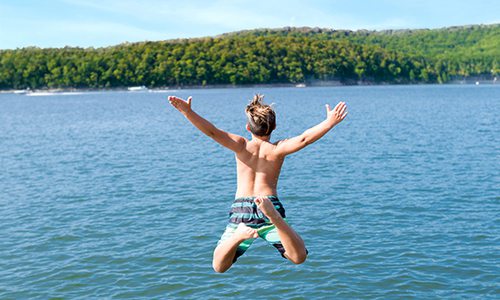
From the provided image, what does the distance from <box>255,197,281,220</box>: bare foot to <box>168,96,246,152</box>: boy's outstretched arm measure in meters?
0.98

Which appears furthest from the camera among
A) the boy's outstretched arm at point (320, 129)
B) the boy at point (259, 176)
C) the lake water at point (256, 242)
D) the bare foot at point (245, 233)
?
the lake water at point (256, 242)

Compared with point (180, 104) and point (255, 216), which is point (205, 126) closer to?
point (180, 104)

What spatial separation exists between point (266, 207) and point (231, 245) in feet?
4.12

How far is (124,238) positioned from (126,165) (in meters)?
19.3

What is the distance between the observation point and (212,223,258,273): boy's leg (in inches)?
308

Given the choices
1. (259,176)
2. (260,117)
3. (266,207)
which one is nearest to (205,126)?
(260,117)

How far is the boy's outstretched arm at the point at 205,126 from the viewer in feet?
23.9

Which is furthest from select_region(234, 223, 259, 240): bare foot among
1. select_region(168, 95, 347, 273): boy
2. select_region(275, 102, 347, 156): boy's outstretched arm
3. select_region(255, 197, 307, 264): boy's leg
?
select_region(275, 102, 347, 156): boy's outstretched arm

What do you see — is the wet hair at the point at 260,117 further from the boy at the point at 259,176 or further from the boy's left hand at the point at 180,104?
the boy's left hand at the point at 180,104

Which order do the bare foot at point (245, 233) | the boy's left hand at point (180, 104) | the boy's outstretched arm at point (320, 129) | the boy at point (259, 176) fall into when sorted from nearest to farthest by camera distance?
the boy's left hand at point (180, 104) → the boy's outstretched arm at point (320, 129) → the boy at point (259, 176) → the bare foot at point (245, 233)

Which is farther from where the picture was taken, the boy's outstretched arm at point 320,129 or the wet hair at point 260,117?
the wet hair at point 260,117

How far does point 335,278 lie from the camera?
17906 millimetres

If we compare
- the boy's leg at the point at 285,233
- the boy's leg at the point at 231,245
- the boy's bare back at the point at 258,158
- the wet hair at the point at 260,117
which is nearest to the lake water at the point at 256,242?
the boy's leg at the point at 231,245

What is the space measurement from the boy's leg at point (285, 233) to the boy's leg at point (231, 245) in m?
0.47
